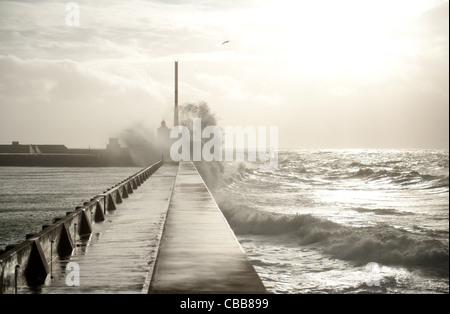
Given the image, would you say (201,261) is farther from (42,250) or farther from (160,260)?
(42,250)

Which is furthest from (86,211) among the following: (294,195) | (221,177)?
(221,177)

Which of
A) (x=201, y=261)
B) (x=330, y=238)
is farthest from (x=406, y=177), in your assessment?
(x=201, y=261)

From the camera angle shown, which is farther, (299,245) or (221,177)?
(221,177)

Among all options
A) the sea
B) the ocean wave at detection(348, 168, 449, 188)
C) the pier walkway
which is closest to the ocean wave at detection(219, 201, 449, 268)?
the sea

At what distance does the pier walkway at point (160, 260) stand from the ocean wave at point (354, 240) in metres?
4.88

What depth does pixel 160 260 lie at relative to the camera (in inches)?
282

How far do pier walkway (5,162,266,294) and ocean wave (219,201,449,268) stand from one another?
4883 millimetres

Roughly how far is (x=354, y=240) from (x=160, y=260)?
34.2 ft

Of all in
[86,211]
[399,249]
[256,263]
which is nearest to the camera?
[86,211]

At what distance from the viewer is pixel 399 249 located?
15.9m

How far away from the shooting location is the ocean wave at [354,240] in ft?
49.4

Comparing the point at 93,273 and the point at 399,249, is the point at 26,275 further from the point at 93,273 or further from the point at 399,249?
the point at 399,249

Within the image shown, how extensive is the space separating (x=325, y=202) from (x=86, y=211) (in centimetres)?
2267

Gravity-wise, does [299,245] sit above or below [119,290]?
below
